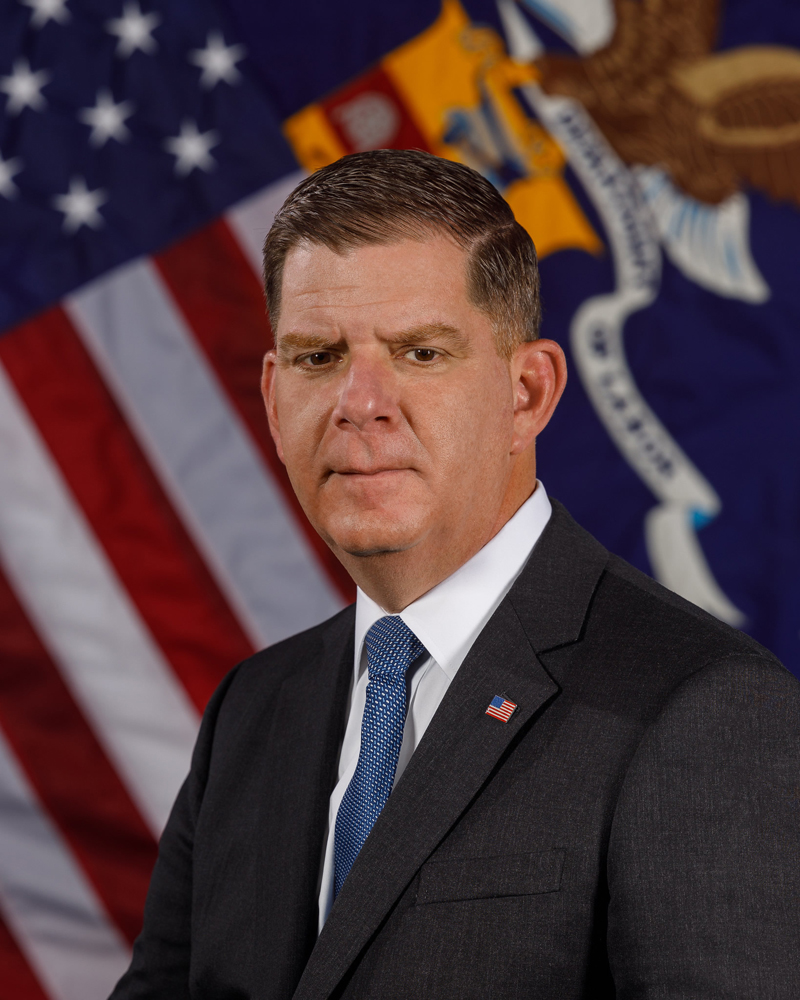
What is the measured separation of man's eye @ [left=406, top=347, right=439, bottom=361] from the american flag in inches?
53.2

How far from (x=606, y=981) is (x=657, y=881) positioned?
0.14 meters

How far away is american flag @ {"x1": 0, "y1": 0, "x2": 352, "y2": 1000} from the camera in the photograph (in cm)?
218

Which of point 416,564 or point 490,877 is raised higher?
point 416,564

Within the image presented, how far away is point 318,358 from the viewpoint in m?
0.98

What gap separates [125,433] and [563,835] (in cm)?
167

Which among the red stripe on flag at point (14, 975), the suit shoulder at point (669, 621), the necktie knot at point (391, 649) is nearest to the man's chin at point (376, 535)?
the necktie knot at point (391, 649)

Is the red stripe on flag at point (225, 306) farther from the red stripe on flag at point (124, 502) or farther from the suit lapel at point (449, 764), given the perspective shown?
the suit lapel at point (449, 764)

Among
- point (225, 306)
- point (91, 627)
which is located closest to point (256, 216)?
point (225, 306)

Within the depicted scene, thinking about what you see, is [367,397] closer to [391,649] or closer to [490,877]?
[391,649]

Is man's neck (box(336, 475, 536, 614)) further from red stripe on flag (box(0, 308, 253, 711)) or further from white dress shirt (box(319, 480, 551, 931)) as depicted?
red stripe on flag (box(0, 308, 253, 711))

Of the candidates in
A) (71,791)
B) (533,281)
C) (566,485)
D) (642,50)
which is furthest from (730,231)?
(71,791)

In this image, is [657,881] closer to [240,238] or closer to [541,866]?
[541,866]

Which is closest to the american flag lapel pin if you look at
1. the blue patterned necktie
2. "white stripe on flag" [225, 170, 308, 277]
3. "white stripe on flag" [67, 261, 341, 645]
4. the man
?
the man

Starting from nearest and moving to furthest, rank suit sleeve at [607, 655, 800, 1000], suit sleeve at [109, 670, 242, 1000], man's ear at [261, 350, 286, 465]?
suit sleeve at [607, 655, 800, 1000] < man's ear at [261, 350, 286, 465] < suit sleeve at [109, 670, 242, 1000]
